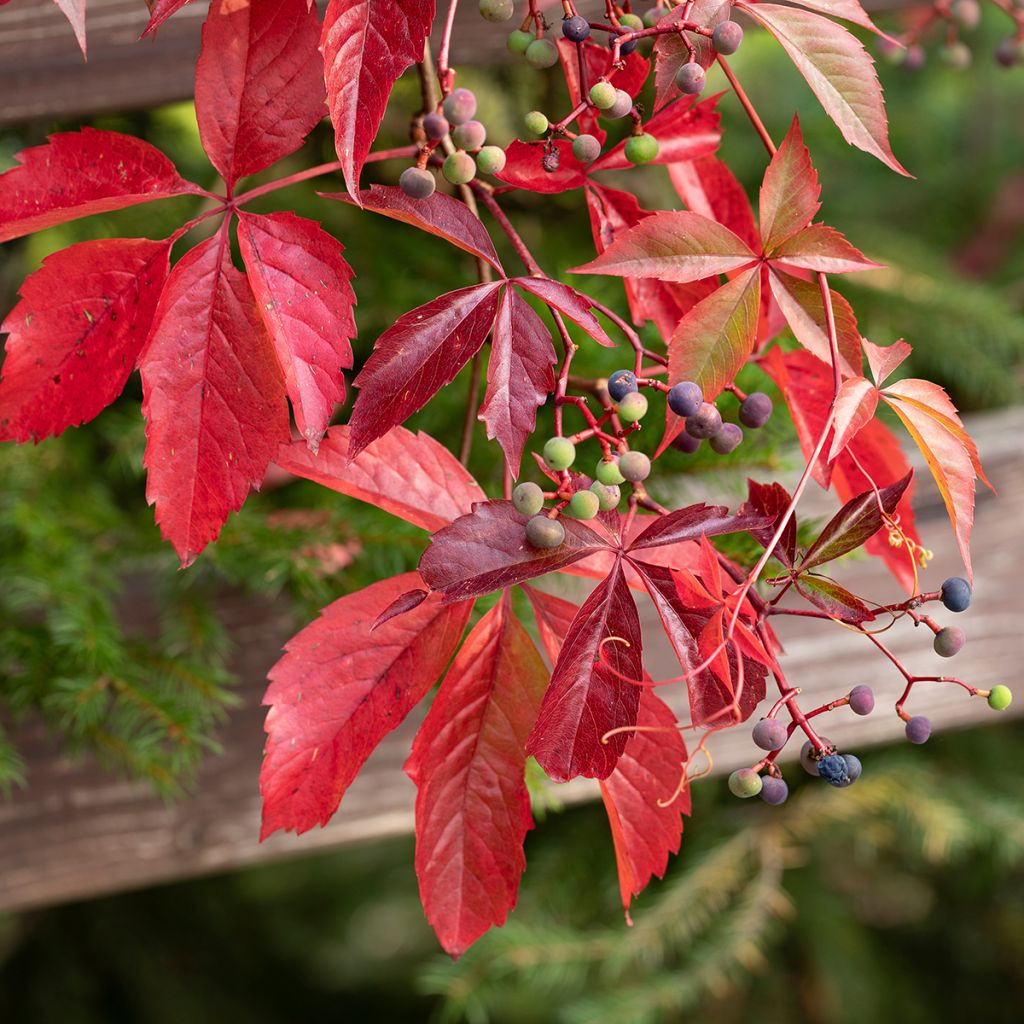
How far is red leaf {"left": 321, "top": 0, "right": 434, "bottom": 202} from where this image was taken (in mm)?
299

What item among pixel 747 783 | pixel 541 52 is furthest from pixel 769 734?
pixel 541 52

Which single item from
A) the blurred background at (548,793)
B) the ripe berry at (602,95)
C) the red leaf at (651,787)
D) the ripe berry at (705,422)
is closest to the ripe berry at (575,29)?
the ripe berry at (602,95)

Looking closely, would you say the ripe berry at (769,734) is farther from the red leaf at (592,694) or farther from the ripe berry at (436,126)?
the ripe berry at (436,126)

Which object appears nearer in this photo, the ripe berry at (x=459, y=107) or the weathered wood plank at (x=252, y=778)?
the ripe berry at (x=459, y=107)

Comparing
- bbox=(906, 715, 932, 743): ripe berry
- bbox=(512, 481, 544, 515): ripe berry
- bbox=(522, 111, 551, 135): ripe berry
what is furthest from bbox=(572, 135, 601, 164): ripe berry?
bbox=(906, 715, 932, 743): ripe berry

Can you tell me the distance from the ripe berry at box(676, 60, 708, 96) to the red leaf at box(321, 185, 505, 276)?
0.08m

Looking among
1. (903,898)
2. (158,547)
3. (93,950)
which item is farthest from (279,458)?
(903,898)

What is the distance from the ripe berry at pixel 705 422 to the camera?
328 mm

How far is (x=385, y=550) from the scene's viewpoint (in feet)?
2.00

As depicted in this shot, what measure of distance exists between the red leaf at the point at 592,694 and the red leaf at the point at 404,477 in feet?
0.32

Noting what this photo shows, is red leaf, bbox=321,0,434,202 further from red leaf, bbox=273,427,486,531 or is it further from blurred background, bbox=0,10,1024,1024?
blurred background, bbox=0,10,1024,1024

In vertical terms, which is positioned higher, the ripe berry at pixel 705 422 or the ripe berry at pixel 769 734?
the ripe berry at pixel 705 422

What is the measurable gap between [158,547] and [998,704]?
1.69 feet

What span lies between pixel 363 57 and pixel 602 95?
0.25ft
